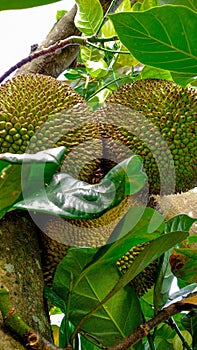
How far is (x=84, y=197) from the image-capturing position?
0.61m

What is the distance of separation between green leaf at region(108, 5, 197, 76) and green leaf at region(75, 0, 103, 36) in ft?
1.02

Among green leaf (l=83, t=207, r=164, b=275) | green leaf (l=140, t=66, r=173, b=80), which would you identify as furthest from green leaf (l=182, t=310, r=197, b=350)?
green leaf (l=140, t=66, r=173, b=80)

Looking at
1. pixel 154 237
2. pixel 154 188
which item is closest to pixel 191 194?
pixel 154 188

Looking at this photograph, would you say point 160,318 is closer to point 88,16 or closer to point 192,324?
point 192,324

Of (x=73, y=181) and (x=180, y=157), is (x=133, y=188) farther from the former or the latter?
(x=180, y=157)

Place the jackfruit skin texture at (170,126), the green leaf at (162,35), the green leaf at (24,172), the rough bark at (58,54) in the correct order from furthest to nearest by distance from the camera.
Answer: the rough bark at (58,54) → the jackfruit skin texture at (170,126) → the green leaf at (162,35) → the green leaf at (24,172)

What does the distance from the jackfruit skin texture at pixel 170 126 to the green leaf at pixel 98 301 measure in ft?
0.62

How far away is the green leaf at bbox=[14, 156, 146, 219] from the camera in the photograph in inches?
23.6

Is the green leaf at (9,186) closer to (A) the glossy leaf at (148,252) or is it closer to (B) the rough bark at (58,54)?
(A) the glossy leaf at (148,252)

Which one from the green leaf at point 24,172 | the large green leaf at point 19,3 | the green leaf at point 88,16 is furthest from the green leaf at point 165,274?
the green leaf at point 88,16

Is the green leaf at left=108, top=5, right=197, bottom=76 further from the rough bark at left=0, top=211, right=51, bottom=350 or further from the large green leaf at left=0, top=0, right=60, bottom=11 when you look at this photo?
the rough bark at left=0, top=211, right=51, bottom=350

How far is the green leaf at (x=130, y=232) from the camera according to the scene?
69 centimetres

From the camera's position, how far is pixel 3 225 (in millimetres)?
743

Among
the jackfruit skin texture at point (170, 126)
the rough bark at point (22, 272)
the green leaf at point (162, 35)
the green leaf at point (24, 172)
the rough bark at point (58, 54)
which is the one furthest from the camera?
the rough bark at point (58, 54)
